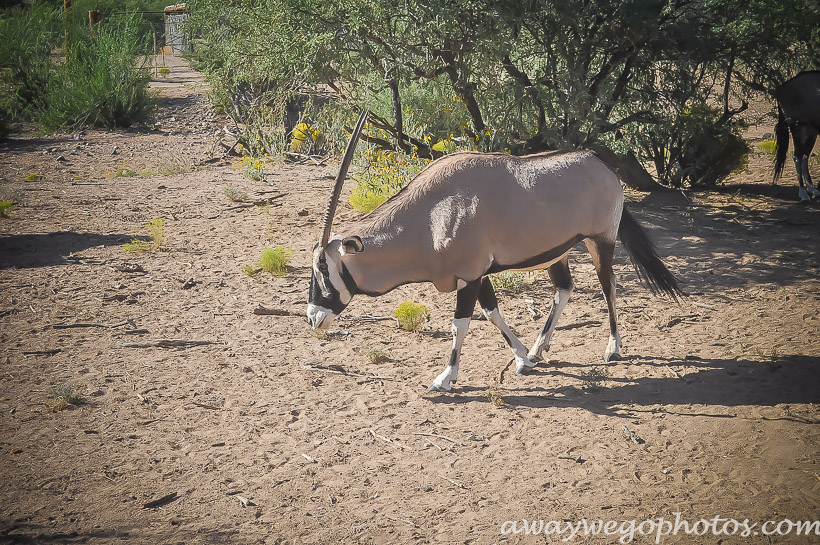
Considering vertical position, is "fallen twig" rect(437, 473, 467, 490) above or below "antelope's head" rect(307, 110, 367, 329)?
below

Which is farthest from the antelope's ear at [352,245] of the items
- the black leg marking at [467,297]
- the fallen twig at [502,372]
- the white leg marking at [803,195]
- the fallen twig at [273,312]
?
the white leg marking at [803,195]

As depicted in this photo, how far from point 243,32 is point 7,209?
4.74m

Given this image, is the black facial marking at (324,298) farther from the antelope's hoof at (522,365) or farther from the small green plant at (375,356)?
the antelope's hoof at (522,365)

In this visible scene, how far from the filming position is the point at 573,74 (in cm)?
913

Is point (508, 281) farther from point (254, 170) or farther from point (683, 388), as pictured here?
point (254, 170)

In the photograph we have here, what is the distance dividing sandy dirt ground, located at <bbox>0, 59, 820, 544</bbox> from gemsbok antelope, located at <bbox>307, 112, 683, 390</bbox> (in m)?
0.85

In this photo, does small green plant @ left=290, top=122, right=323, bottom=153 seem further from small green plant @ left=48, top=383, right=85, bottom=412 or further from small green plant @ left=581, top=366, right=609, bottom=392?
small green plant @ left=581, top=366, right=609, bottom=392

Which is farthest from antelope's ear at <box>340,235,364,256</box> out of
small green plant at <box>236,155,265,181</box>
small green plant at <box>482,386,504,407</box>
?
small green plant at <box>236,155,265,181</box>

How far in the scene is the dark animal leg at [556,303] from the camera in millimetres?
6434

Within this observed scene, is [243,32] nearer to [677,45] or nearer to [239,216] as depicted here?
[239,216]

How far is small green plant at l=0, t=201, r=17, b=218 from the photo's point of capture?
11.0m

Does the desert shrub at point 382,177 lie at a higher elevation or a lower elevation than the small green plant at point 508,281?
higher

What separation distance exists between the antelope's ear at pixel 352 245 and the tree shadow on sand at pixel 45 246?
5.25 m

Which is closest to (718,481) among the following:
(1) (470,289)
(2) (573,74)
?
(1) (470,289)
